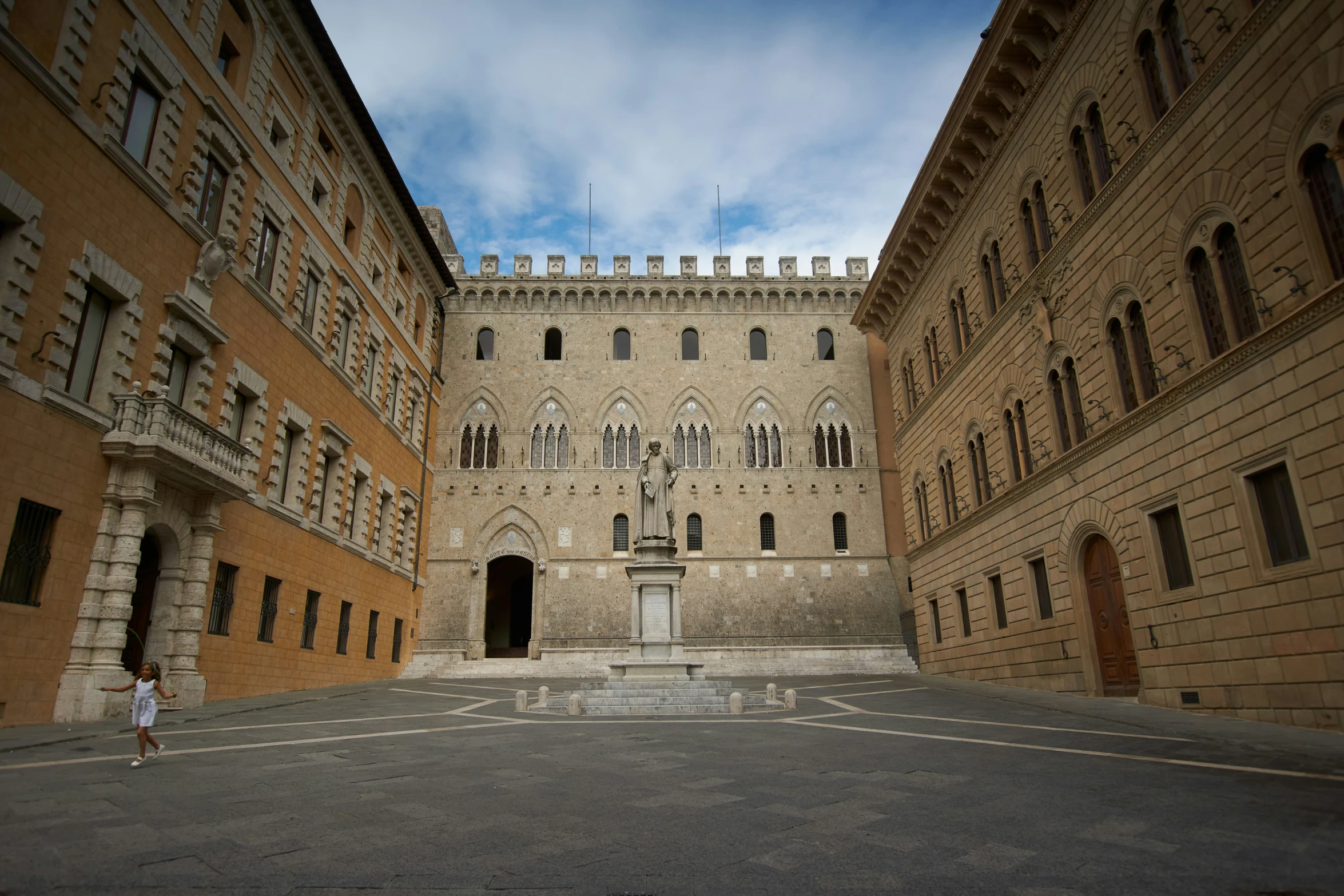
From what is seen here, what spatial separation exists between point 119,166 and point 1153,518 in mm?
18006

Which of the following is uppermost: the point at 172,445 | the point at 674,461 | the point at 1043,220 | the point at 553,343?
the point at 553,343

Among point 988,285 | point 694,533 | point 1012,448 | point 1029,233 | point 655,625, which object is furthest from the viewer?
point 694,533

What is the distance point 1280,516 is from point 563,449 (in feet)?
83.9

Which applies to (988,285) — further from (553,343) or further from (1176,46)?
(553,343)

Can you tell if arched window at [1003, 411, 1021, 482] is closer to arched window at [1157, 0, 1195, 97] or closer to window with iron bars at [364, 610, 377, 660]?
arched window at [1157, 0, 1195, 97]

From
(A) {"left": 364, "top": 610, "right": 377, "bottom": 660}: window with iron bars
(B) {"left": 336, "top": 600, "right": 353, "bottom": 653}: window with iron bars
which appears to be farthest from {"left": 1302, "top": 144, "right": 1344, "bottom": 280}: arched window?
(A) {"left": 364, "top": 610, "right": 377, "bottom": 660}: window with iron bars

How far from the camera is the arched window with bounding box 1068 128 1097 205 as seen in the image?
49.5 ft

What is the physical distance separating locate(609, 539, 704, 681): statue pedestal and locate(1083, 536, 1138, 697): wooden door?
771cm

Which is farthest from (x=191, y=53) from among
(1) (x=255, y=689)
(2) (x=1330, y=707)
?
(2) (x=1330, y=707)

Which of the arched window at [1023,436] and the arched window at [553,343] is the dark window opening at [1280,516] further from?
the arched window at [553,343]

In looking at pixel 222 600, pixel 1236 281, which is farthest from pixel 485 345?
pixel 1236 281

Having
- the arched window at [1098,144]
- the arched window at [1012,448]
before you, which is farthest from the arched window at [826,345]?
the arched window at [1098,144]

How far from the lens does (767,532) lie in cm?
3209

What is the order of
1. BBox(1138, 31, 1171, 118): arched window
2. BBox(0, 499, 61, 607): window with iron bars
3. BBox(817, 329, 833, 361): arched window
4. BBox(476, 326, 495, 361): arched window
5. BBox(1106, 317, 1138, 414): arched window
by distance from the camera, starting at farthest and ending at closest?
1. BBox(817, 329, 833, 361): arched window
2. BBox(476, 326, 495, 361): arched window
3. BBox(1106, 317, 1138, 414): arched window
4. BBox(1138, 31, 1171, 118): arched window
5. BBox(0, 499, 61, 607): window with iron bars
